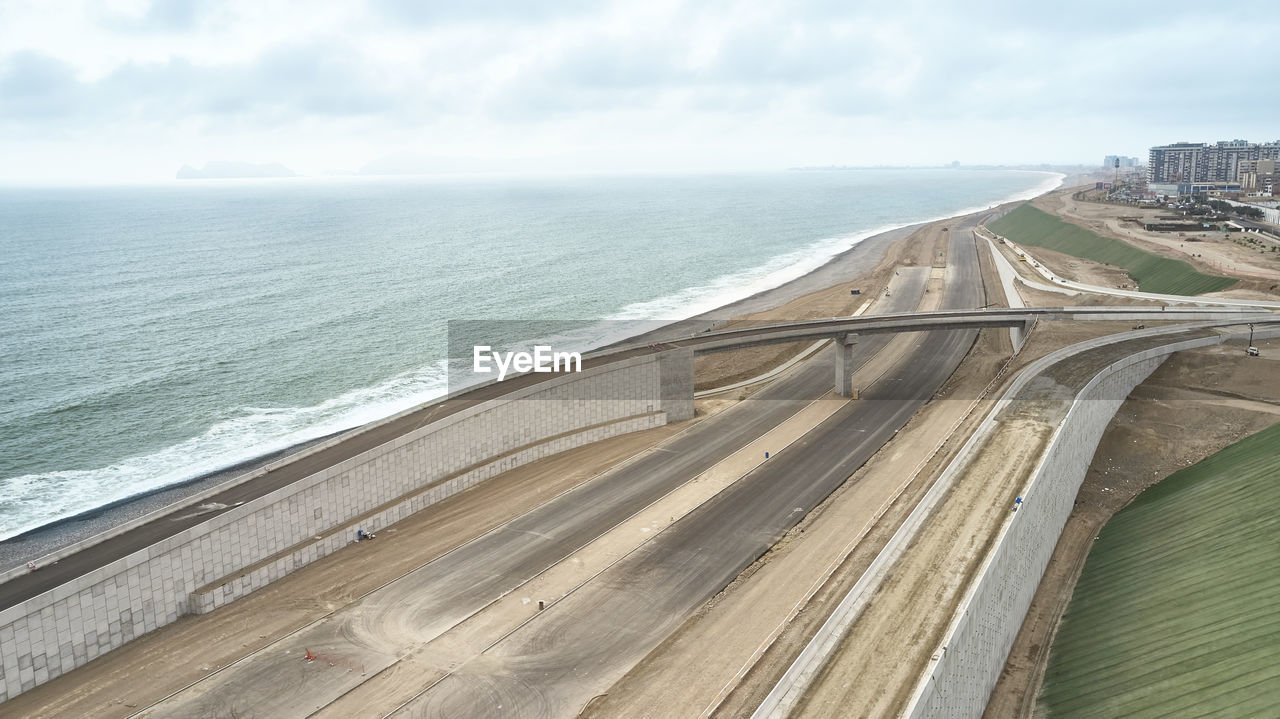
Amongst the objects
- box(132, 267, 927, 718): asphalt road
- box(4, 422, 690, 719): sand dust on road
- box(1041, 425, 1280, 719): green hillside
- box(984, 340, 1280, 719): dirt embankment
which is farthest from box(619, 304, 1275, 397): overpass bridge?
box(1041, 425, 1280, 719): green hillside

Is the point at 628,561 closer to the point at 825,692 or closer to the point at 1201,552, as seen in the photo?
the point at 825,692

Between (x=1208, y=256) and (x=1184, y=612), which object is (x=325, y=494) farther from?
(x=1208, y=256)

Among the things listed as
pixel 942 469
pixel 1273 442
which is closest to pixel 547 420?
pixel 942 469

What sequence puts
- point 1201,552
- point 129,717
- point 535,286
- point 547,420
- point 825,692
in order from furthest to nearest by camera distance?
point 535,286 < point 547,420 < point 1201,552 < point 129,717 < point 825,692

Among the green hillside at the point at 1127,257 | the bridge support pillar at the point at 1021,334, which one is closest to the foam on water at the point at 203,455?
the bridge support pillar at the point at 1021,334

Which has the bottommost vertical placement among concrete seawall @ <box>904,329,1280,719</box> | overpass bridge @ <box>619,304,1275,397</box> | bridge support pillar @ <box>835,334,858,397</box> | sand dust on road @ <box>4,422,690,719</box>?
sand dust on road @ <box>4,422,690,719</box>

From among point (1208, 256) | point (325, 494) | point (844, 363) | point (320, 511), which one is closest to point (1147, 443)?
point (844, 363)

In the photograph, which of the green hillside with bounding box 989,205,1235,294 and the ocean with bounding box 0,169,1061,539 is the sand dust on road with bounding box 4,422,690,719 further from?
the green hillside with bounding box 989,205,1235,294
